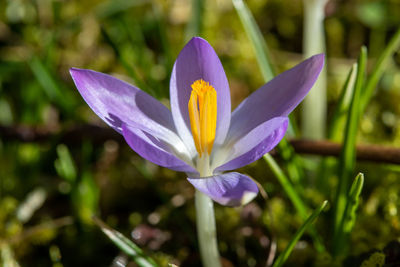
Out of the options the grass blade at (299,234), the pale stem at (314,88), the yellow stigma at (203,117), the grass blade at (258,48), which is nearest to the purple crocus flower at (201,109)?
the yellow stigma at (203,117)

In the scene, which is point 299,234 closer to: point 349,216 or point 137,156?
point 349,216

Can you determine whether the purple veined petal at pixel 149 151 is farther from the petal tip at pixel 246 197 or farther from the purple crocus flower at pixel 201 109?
the petal tip at pixel 246 197

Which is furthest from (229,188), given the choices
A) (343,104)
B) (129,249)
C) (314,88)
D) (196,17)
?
(196,17)

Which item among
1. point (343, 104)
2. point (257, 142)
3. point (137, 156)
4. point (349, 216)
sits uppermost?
point (257, 142)

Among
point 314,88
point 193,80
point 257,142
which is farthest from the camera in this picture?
point 314,88

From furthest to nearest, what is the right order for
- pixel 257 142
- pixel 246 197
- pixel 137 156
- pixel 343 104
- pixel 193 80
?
1. pixel 137 156
2. pixel 343 104
3. pixel 193 80
4. pixel 257 142
5. pixel 246 197

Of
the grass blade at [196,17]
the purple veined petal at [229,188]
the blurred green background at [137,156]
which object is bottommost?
the blurred green background at [137,156]

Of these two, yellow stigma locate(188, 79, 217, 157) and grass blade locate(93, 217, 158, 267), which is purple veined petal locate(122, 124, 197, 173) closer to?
yellow stigma locate(188, 79, 217, 157)
